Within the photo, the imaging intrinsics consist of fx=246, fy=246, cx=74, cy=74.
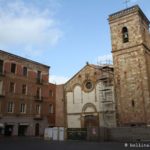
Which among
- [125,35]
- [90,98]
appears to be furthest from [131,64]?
[90,98]

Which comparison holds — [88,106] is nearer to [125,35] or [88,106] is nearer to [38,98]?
[38,98]

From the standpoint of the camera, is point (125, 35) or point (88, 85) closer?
point (125, 35)

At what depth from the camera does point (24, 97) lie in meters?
39.5

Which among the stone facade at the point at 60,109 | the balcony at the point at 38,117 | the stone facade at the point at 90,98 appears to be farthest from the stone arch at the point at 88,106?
the balcony at the point at 38,117

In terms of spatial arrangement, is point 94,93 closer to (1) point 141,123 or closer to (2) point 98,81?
(2) point 98,81

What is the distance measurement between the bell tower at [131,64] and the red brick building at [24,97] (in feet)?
49.7

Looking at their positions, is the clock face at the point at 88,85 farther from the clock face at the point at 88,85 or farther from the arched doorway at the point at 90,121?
the arched doorway at the point at 90,121

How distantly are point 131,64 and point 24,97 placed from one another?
17826 mm

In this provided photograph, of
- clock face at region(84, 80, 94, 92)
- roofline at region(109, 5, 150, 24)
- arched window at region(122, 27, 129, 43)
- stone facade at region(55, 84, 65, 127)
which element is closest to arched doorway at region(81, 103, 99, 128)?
clock face at region(84, 80, 94, 92)

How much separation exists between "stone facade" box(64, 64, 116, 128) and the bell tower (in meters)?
1.67

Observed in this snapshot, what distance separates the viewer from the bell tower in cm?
3017

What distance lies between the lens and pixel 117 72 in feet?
108

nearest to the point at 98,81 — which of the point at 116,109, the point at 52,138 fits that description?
the point at 116,109

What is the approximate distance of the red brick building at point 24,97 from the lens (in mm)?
36500
